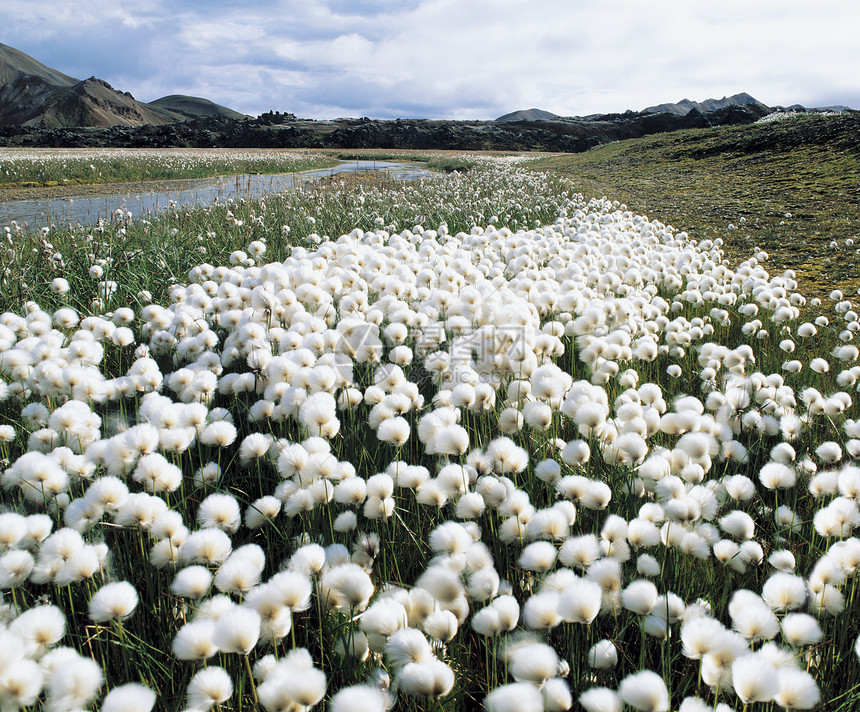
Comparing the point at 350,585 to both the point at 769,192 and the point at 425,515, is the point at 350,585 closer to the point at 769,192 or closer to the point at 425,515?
the point at 425,515

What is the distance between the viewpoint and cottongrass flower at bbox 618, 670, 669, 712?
1.10 meters

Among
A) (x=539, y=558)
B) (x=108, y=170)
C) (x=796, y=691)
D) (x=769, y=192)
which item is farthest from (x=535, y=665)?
(x=108, y=170)

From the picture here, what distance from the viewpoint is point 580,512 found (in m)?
2.12

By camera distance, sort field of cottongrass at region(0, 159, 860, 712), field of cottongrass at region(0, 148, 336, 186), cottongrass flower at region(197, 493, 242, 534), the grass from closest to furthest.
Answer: field of cottongrass at region(0, 159, 860, 712) < cottongrass flower at region(197, 493, 242, 534) < the grass < field of cottongrass at region(0, 148, 336, 186)

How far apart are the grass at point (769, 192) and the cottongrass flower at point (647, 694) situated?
555 centimetres

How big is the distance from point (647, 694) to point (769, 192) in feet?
40.7

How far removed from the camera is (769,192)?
35.3 feet

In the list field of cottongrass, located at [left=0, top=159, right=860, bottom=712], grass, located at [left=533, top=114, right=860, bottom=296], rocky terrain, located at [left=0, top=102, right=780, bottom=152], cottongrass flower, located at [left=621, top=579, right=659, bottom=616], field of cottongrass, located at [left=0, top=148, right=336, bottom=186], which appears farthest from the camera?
rocky terrain, located at [left=0, top=102, right=780, bottom=152]

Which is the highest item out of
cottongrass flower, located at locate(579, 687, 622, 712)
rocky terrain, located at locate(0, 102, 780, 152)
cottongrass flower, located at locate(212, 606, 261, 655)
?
rocky terrain, located at locate(0, 102, 780, 152)

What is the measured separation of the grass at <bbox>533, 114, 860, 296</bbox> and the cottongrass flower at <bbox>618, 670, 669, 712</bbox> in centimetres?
555

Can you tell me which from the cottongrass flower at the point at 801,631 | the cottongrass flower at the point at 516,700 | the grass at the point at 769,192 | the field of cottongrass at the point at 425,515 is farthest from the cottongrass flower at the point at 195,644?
the grass at the point at 769,192

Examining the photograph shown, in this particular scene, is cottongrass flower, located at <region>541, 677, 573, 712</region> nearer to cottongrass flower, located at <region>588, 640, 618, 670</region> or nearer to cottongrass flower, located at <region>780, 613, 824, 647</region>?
cottongrass flower, located at <region>588, 640, 618, 670</region>

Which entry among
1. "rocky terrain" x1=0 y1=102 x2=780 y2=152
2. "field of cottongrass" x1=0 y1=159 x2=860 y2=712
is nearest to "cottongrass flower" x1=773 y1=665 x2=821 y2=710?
"field of cottongrass" x1=0 y1=159 x2=860 y2=712

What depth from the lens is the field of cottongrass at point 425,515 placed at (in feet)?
4.22
